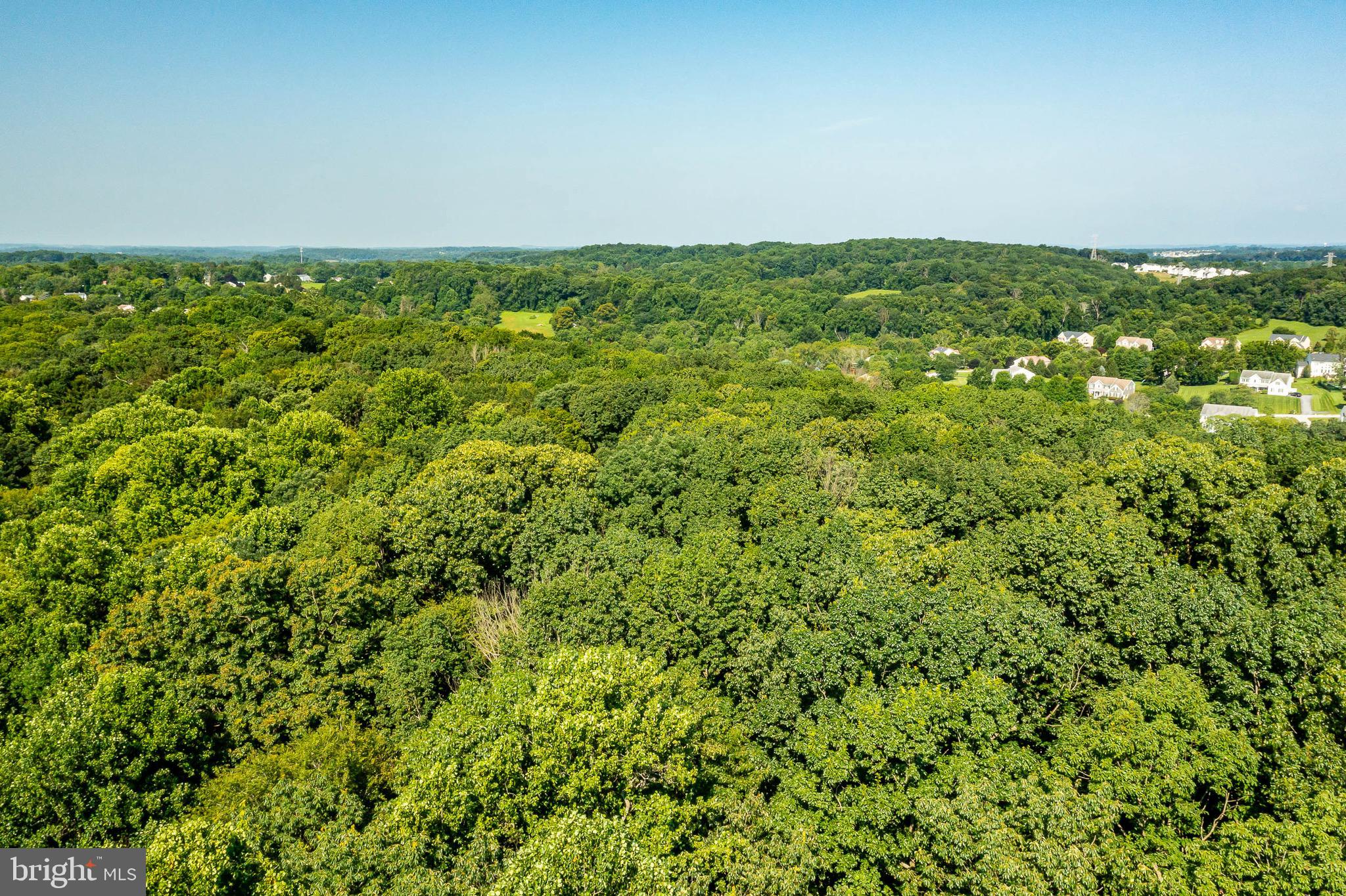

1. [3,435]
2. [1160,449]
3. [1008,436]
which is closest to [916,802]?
[1160,449]

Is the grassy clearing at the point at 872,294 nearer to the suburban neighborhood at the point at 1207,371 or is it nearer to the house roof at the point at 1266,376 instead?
the suburban neighborhood at the point at 1207,371

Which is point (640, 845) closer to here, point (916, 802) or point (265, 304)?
point (916, 802)

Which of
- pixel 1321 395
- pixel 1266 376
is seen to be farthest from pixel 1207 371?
pixel 1321 395

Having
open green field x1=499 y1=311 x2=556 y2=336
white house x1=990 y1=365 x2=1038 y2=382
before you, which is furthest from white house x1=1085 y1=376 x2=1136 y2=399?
open green field x1=499 y1=311 x2=556 y2=336

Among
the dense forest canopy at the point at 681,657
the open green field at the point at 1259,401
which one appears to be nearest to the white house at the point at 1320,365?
the open green field at the point at 1259,401

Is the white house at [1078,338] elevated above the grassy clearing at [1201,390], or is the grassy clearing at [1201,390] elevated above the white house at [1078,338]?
the white house at [1078,338]

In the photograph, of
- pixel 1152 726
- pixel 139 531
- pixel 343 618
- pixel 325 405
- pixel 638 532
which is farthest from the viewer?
pixel 325 405

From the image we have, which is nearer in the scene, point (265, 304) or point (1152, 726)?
point (1152, 726)

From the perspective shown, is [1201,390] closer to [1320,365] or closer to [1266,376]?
[1266,376]
